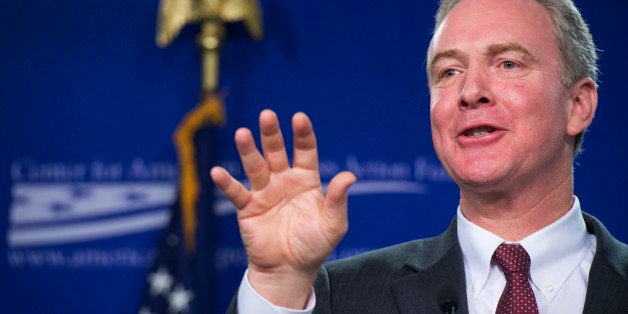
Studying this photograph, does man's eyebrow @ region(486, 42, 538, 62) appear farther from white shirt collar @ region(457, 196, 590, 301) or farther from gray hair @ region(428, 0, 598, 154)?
white shirt collar @ region(457, 196, 590, 301)

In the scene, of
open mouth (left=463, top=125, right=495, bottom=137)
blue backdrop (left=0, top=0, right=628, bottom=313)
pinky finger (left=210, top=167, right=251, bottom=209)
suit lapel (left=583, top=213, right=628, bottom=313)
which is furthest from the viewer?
blue backdrop (left=0, top=0, right=628, bottom=313)

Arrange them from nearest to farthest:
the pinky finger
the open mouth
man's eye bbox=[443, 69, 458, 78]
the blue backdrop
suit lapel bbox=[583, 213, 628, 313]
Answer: the pinky finger → suit lapel bbox=[583, 213, 628, 313] → the open mouth → man's eye bbox=[443, 69, 458, 78] → the blue backdrop

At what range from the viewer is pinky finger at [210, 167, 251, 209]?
1473 millimetres

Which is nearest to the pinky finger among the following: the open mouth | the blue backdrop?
the open mouth

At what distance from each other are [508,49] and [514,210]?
37cm

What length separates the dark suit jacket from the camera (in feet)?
5.75

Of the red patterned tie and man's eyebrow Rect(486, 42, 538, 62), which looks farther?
man's eyebrow Rect(486, 42, 538, 62)

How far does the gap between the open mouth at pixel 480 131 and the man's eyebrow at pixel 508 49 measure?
7.2 inches

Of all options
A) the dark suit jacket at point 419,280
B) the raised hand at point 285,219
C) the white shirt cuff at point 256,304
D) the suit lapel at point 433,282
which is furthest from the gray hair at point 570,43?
the white shirt cuff at point 256,304

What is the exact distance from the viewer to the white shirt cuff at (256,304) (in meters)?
1.57

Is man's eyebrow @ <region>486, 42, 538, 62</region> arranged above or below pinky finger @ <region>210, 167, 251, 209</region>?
above

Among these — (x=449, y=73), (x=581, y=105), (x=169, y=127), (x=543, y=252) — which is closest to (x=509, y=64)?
(x=449, y=73)

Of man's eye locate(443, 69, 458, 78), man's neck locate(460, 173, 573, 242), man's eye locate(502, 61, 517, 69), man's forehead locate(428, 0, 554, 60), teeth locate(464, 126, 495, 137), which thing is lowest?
man's neck locate(460, 173, 573, 242)

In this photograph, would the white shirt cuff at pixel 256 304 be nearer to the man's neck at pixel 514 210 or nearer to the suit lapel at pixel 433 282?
the suit lapel at pixel 433 282
